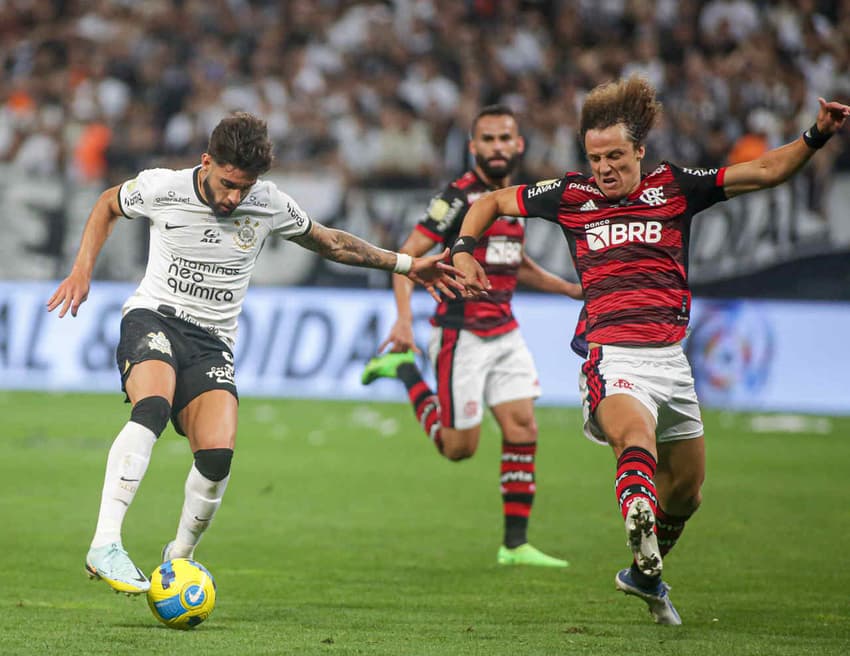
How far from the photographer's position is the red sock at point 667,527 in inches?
270


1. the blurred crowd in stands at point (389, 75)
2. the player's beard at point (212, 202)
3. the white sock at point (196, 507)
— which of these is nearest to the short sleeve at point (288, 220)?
the player's beard at point (212, 202)

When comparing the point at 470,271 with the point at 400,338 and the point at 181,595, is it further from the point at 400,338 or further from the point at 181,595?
the point at 400,338

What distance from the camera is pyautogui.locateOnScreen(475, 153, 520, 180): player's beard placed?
358 inches

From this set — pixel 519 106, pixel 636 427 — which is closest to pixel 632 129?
pixel 636 427

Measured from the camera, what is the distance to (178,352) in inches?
265

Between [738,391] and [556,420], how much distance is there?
229 centimetres

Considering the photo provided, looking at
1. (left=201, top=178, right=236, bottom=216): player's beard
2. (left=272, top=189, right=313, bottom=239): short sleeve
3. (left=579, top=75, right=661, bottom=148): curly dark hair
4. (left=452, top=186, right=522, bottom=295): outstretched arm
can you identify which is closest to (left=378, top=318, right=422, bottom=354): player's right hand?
(left=272, top=189, right=313, bottom=239): short sleeve

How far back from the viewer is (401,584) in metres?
7.57

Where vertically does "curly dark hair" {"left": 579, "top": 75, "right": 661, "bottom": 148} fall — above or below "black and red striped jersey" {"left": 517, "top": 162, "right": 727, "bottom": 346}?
above

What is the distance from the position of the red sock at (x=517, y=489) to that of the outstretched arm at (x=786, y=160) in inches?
114

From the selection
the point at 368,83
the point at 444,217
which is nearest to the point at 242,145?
the point at 444,217

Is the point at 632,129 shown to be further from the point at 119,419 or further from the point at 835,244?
the point at 835,244

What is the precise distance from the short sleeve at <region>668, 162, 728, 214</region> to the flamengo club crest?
2.00 metres

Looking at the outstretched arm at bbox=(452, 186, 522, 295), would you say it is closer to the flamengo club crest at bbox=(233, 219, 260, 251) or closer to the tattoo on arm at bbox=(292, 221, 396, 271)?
the tattoo on arm at bbox=(292, 221, 396, 271)
